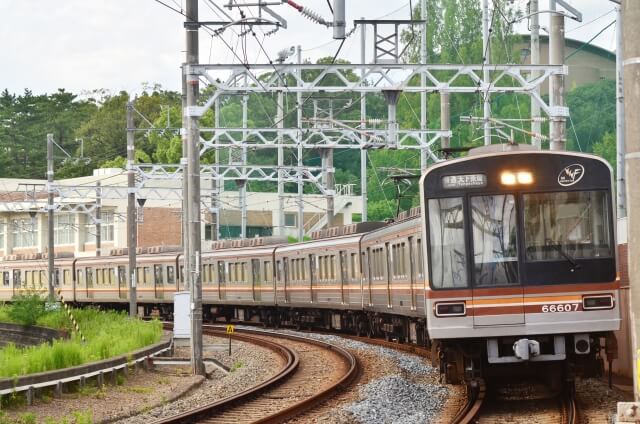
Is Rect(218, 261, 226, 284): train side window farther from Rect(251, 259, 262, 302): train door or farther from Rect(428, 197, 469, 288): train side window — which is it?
Rect(428, 197, 469, 288): train side window

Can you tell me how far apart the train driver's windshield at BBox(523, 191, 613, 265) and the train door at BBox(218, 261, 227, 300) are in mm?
25939

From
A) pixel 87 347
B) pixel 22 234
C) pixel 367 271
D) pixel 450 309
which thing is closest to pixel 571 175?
pixel 450 309

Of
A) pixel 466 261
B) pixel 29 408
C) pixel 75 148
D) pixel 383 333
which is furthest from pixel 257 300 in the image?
pixel 75 148

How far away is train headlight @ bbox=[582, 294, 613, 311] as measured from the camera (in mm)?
14031

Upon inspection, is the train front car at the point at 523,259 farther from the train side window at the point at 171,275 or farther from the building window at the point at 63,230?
the building window at the point at 63,230

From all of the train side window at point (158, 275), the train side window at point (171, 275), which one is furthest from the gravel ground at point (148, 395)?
the train side window at point (158, 275)

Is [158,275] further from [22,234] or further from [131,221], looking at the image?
[22,234]

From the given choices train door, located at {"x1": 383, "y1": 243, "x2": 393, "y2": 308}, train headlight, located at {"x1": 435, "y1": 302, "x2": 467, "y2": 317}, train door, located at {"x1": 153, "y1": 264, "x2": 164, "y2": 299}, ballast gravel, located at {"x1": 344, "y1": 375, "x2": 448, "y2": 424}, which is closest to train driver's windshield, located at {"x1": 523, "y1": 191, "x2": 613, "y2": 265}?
train headlight, located at {"x1": 435, "y1": 302, "x2": 467, "y2": 317}

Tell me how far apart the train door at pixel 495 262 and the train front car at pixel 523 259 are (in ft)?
0.04

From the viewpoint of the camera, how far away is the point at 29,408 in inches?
659

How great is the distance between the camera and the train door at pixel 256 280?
37.2 m

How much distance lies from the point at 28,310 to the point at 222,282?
6.15m

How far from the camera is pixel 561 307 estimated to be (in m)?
14.1


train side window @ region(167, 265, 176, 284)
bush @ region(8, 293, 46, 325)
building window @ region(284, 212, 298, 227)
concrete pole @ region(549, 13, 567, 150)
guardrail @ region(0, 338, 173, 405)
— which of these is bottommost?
guardrail @ region(0, 338, 173, 405)
